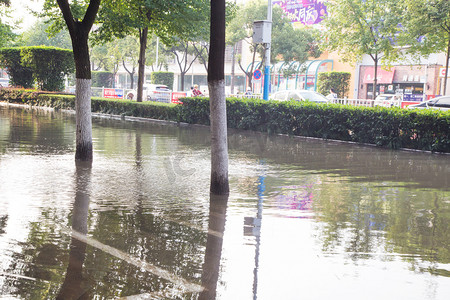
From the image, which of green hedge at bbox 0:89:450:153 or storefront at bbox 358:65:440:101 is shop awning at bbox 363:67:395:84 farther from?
green hedge at bbox 0:89:450:153

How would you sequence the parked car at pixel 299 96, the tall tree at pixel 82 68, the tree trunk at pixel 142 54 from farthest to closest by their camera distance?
the parked car at pixel 299 96 < the tree trunk at pixel 142 54 < the tall tree at pixel 82 68

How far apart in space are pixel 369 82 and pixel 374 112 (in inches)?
1212

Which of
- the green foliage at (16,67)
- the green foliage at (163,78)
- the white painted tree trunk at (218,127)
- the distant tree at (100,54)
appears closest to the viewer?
the white painted tree trunk at (218,127)

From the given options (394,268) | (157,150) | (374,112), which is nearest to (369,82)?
(374,112)

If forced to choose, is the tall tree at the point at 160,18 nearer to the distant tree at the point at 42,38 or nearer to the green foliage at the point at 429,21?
the green foliage at the point at 429,21

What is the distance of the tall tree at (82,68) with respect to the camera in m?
11.3

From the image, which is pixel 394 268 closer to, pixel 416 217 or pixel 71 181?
pixel 416 217

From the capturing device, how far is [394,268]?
541 centimetres

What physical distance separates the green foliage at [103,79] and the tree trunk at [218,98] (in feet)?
199

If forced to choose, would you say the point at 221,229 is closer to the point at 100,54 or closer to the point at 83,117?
the point at 83,117

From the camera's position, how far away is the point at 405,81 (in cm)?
4341

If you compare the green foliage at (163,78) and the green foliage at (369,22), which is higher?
the green foliage at (369,22)

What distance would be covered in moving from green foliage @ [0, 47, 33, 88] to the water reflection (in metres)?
31.9

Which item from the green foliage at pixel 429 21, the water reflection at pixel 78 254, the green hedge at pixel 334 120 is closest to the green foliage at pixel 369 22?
the green foliage at pixel 429 21
